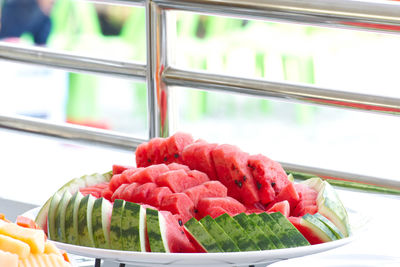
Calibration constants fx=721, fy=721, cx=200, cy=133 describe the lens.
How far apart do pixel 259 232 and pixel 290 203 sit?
14 cm

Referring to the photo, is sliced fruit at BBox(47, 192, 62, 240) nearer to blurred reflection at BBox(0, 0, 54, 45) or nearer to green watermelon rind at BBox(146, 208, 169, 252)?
green watermelon rind at BBox(146, 208, 169, 252)

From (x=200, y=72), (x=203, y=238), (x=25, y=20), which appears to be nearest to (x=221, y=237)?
(x=203, y=238)

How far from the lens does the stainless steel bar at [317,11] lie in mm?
1166

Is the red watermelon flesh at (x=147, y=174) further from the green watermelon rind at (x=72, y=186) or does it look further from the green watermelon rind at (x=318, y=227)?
the green watermelon rind at (x=318, y=227)

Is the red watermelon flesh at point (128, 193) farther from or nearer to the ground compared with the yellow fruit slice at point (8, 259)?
nearer to the ground

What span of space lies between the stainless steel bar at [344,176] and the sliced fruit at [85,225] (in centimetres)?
50

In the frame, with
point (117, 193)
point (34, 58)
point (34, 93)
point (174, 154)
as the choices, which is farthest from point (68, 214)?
point (34, 93)

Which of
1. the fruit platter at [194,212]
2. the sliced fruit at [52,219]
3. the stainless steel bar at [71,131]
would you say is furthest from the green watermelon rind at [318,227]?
the stainless steel bar at [71,131]

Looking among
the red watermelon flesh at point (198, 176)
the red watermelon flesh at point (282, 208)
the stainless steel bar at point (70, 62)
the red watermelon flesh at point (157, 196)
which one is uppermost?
the stainless steel bar at point (70, 62)

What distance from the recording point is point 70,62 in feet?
5.22

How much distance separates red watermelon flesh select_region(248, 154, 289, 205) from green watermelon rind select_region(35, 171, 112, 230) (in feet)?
0.77

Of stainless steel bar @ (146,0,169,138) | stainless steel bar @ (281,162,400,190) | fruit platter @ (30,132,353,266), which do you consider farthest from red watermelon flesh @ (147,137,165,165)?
stainless steel bar @ (146,0,169,138)

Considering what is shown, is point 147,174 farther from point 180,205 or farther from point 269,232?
point 269,232

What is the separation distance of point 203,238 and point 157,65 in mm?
702
